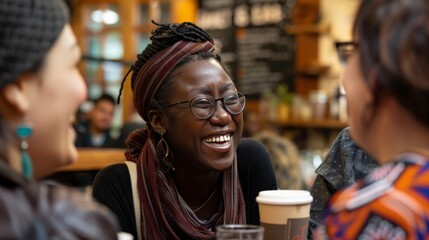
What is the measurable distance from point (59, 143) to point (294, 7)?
7150 millimetres

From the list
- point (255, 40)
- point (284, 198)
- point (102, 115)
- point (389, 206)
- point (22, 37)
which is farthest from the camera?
point (255, 40)

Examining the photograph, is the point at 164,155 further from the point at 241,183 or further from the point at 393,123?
the point at 393,123

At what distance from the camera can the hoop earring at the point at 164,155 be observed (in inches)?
87.4

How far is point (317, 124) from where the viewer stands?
24.5 ft

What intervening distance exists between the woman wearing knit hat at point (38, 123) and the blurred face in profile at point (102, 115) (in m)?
6.03

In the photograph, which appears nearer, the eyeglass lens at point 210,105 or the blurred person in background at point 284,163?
the eyeglass lens at point 210,105

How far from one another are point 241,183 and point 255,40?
6451 mm

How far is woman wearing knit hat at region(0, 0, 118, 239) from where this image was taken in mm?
1084

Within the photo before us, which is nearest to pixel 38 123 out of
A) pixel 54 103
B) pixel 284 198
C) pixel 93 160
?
pixel 54 103

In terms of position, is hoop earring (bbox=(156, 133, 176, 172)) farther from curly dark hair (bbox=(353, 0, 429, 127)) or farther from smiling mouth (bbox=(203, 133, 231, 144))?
curly dark hair (bbox=(353, 0, 429, 127))

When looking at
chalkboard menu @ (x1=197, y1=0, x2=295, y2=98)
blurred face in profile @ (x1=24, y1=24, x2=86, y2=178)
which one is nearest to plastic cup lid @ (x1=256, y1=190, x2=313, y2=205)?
blurred face in profile @ (x1=24, y1=24, x2=86, y2=178)

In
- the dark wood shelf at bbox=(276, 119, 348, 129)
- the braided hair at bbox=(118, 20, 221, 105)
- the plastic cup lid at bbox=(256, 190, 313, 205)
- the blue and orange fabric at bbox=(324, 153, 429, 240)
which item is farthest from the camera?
the dark wood shelf at bbox=(276, 119, 348, 129)

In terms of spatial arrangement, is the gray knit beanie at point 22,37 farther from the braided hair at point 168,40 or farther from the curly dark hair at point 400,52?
the braided hair at point 168,40

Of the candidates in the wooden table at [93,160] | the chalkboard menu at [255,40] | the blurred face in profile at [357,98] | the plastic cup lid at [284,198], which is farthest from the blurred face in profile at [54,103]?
the chalkboard menu at [255,40]
